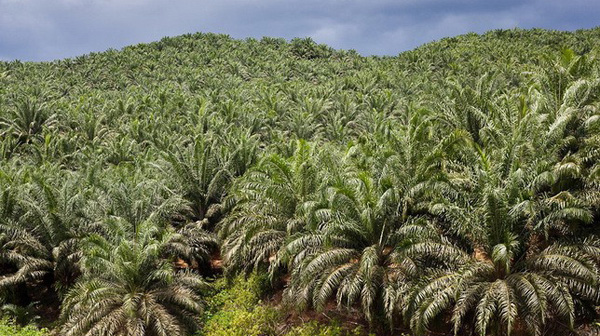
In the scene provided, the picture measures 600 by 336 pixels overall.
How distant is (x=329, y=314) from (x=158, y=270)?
5666 mm

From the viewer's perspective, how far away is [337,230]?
14.9 metres

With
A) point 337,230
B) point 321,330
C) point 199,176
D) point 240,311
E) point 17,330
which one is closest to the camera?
point 321,330

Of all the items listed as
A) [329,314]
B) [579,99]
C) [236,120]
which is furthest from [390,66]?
[329,314]

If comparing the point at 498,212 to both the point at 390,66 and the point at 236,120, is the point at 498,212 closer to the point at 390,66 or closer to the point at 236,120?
the point at 236,120

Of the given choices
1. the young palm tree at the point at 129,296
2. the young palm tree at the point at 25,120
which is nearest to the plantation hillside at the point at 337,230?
the young palm tree at the point at 129,296

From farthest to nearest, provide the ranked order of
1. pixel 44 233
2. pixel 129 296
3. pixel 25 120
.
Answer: pixel 25 120, pixel 44 233, pixel 129 296

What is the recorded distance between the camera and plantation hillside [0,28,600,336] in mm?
12367

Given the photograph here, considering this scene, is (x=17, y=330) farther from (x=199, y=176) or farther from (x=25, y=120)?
(x=25, y=120)

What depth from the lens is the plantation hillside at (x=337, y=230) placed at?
12367mm

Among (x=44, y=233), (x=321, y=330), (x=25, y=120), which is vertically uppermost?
(x=25, y=120)

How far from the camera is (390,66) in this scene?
56.2 m

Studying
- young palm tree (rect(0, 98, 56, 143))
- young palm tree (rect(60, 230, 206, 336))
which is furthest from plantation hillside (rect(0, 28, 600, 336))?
young palm tree (rect(0, 98, 56, 143))

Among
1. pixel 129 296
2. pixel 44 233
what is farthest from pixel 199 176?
pixel 129 296

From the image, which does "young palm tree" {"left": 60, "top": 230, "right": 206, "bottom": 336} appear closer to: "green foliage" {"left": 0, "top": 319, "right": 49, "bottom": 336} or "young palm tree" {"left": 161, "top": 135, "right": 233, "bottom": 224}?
"green foliage" {"left": 0, "top": 319, "right": 49, "bottom": 336}
